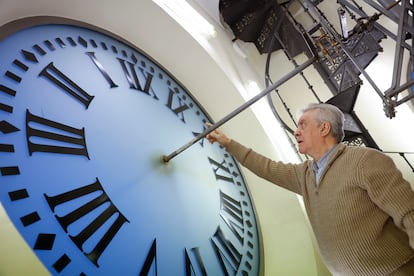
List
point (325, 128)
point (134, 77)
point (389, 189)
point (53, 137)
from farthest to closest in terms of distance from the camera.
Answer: point (134, 77) < point (325, 128) < point (53, 137) < point (389, 189)

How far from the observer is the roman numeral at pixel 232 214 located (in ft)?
4.67

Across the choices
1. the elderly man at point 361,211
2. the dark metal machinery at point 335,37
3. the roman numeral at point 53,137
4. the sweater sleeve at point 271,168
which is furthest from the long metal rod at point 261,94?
the dark metal machinery at point 335,37

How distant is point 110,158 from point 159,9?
1046 mm

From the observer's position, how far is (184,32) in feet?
5.79

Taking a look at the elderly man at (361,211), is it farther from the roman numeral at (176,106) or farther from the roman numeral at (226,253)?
the roman numeral at (176,106)

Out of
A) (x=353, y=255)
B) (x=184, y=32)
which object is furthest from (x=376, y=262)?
(x=184, y=32)

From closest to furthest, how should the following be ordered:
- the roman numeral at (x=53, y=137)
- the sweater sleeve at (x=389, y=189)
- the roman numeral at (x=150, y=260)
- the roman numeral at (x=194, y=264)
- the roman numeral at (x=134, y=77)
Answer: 1. the sweater sleeve at (x=389, y=189)
2. the roman numeral at (x=53, y=137)
3. the roman numeral at (x=150, y=260)
4. the roman numeral at (x=194, y=264)
5. the roman numeral at (x=134, y=77)

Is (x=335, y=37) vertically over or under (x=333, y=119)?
over

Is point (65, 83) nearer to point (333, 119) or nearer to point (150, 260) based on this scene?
point (150, 260)

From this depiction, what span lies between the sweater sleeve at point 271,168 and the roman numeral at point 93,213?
24.8 inches

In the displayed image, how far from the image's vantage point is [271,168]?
4.14ft

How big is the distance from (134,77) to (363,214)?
1193 mm

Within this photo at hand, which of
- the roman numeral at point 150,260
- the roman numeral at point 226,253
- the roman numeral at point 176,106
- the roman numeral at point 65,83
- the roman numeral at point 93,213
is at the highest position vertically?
the roman numeral at point 65,83

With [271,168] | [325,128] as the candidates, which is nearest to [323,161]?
[325,128]
